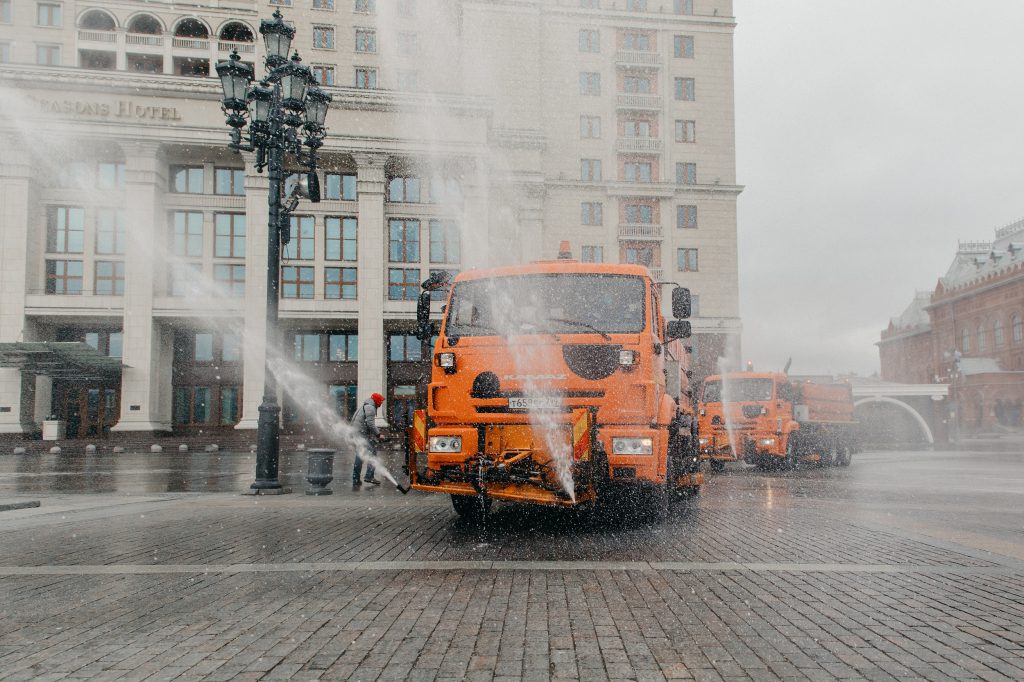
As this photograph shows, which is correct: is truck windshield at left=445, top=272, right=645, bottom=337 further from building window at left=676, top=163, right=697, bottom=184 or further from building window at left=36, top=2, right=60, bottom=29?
building window at left=36, top=2, right=60, bottom=29

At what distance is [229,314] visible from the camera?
4444 centimetres

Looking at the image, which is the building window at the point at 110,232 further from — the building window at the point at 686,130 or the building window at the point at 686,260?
the building window at the point at 686,130

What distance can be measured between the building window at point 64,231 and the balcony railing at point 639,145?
33.2m

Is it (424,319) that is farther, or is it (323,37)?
(323,37)

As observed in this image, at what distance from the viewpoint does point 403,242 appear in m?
44.8

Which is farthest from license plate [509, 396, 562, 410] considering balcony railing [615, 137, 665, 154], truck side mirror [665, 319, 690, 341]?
balcony railing [615, 137, 665, 154]

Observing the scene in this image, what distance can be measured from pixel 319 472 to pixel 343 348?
106ft

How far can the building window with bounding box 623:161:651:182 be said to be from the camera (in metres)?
51.9

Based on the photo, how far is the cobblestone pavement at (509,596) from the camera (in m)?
4.06

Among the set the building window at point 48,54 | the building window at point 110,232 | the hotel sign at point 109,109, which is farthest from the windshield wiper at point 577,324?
the building window at point 48,54

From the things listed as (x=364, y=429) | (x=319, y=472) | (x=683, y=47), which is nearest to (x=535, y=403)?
(x=319, y=472)


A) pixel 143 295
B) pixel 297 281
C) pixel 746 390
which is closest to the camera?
pixel 746 390

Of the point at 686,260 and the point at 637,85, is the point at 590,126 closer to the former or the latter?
the point at 637,85

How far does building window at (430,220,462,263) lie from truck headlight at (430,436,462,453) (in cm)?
3668
